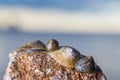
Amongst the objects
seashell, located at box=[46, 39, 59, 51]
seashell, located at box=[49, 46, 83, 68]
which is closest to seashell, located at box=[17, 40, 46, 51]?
seashell, located at box=[46, 39, 59, 51]

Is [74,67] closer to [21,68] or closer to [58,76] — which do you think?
[58,76]

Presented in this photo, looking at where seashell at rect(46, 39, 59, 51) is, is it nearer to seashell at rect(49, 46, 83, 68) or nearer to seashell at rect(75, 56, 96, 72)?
seashell at rect(49, 46, 83, 68)

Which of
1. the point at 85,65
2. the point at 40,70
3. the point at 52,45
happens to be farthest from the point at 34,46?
the point at 85,65

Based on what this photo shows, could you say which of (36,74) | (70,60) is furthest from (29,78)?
(70,60)

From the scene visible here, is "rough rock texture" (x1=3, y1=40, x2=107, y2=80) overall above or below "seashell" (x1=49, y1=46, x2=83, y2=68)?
below

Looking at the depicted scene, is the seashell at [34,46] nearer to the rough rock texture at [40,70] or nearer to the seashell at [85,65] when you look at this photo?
the rough rock texture at [40,70]

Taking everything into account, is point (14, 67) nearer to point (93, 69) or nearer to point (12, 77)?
point (12, 77)
